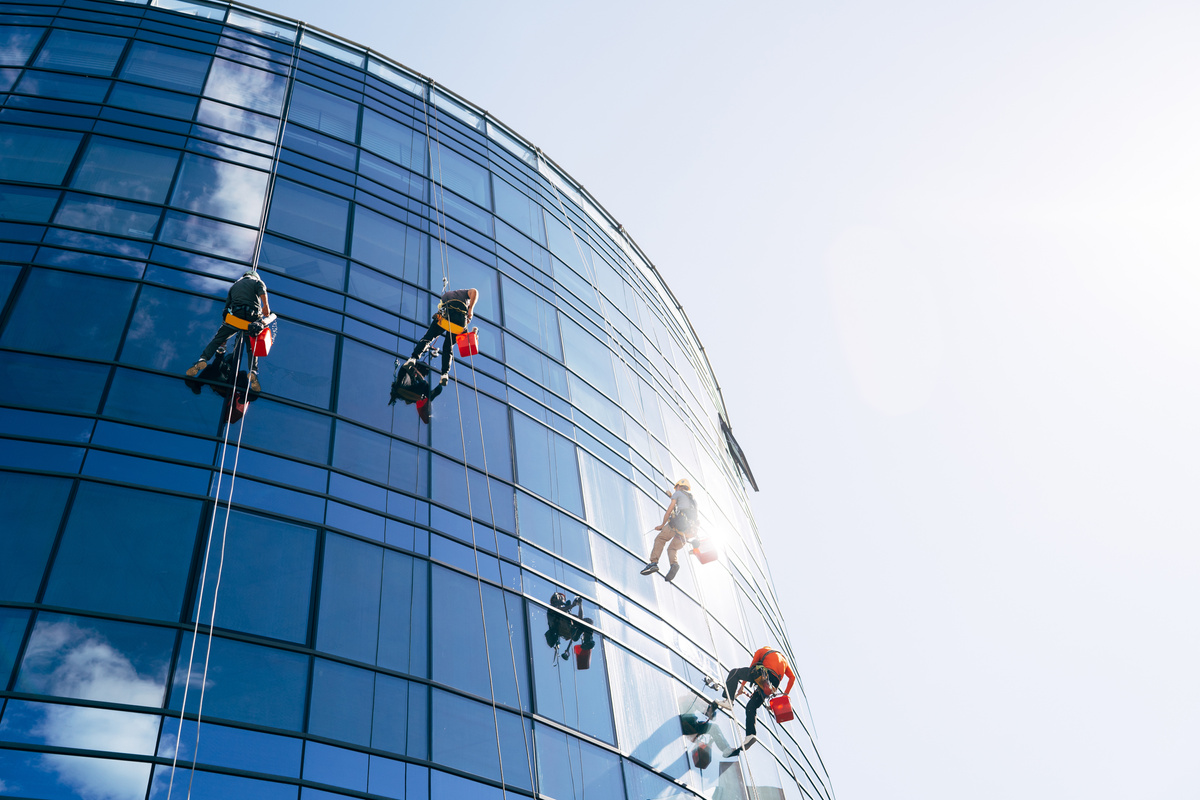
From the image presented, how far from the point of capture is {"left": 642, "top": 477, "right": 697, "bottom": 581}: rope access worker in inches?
600

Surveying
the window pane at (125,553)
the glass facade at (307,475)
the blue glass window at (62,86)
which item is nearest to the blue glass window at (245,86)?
the glass facade at (307,475)

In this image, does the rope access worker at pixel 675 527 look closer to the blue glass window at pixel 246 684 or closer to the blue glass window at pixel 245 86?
the blue glass window at pixel 246 684

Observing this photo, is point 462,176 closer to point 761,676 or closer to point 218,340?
point 218,340

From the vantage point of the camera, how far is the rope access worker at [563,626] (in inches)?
504

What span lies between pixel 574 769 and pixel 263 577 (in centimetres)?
462

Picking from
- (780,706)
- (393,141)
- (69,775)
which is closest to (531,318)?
(393,141)

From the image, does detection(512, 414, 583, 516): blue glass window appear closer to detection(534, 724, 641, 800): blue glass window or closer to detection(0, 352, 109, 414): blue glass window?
detection(534, 724, 641, 800): blue glass window

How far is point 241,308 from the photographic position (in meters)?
11.6

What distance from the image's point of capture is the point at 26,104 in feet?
50.9

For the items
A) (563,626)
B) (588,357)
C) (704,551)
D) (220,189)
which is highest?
(220,189)

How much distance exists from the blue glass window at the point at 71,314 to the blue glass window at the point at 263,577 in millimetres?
3325

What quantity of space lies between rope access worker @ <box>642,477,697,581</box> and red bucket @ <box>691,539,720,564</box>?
260mm

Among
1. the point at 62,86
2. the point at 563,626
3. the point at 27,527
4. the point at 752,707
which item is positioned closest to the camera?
the point at 27,527

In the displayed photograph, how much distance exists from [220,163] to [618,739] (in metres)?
12.0
